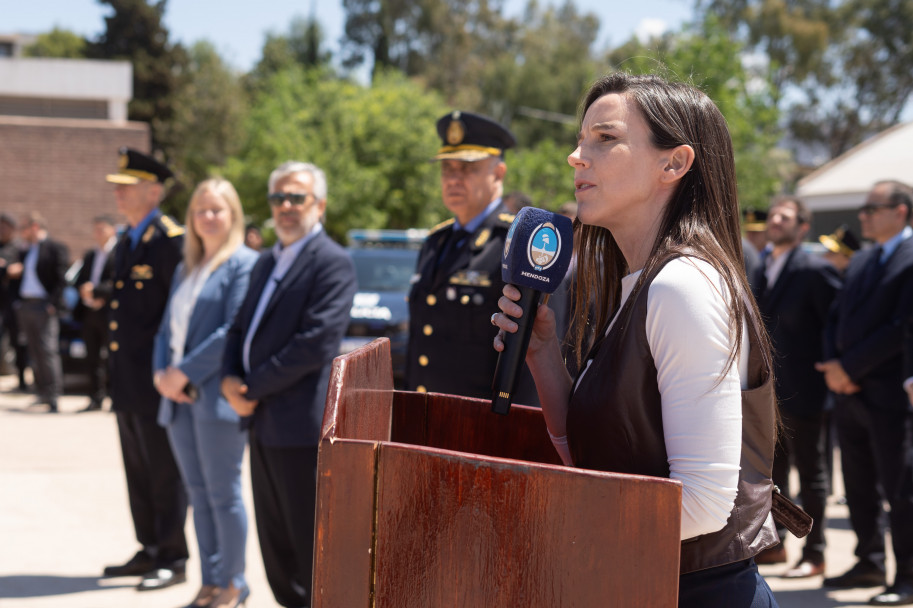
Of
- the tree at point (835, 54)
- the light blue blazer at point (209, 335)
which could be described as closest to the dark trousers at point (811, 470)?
the light blue blazer at point (209, 335)

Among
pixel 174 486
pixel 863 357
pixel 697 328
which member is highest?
pixel 697 328

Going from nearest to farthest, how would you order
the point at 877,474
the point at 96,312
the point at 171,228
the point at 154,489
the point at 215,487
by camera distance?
1. the point at 215,487
2. the point at 154,489
3. the point at 877,474
4. the point at 171,228
5. the point at 96,312

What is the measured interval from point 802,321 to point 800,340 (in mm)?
124

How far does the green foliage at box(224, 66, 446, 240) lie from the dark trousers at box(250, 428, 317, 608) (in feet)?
72.4

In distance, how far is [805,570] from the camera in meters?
5.34

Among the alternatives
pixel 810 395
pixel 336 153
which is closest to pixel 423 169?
pixel 336 153

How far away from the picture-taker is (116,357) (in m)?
5.30

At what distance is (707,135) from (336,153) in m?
26.1

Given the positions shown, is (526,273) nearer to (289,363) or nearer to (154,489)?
(289,363)

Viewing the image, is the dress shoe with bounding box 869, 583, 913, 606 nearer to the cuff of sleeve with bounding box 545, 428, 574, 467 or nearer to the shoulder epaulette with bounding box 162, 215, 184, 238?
the cuff of sleeve with bounding box 545, 428, 574, 467

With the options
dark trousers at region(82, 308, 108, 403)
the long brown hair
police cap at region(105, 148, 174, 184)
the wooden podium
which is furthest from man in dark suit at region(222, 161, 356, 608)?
dark trousers at region(82, 308, 108, 403)

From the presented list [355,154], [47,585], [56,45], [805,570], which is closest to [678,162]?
[805,570]

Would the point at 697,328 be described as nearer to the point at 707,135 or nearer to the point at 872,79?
the point at 707,135

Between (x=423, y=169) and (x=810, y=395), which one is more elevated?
(x=423, y=169)
